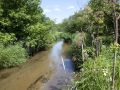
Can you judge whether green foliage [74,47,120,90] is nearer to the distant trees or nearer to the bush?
the bush

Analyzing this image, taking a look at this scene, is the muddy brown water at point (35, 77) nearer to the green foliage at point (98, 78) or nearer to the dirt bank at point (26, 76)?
the dirt bank at point (26, 76)

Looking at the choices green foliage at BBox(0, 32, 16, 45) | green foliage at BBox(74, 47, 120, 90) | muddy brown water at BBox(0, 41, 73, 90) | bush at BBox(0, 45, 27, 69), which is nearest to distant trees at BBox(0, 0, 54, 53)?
green foliage at BBox(0, 32, 16, 45)

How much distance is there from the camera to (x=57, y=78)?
18125 mm

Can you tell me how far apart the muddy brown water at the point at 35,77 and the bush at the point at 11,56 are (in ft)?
1.53

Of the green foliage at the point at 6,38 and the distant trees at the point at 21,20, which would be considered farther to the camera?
the distant trees at the point at 21,20

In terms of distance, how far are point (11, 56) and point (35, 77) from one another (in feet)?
11.4

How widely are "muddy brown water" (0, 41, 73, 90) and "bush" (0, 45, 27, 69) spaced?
467 millimetres

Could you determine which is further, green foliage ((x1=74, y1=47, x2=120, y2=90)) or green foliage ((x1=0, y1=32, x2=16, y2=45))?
green foliage ((x1=0, y1=32, x2=16, y2=45))

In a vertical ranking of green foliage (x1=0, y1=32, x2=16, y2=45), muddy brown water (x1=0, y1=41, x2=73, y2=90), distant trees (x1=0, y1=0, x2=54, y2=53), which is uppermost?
distant trees (x1=0, y1=0, x2=54, y2=53)

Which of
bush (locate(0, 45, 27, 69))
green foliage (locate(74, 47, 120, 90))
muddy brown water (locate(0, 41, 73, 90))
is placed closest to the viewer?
green foliage (locate(74, 47, 120, 90))

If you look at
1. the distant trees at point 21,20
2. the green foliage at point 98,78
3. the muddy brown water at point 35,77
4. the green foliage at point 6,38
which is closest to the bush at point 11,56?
the muddy brown water at point 35,77

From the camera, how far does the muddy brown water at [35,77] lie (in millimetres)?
16172

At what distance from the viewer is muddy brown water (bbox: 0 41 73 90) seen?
53.1 ft

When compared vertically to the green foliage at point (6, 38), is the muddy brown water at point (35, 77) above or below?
below
